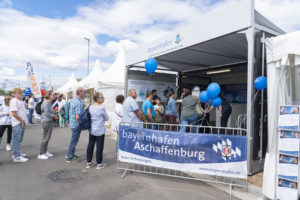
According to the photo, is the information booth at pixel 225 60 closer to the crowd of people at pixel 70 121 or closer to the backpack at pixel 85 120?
the crowd of people at pixel 70 121

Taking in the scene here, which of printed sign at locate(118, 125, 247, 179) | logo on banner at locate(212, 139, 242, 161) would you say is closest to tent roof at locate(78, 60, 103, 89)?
printed sign at locate(118, 125, 247, 179)

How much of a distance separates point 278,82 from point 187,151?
1835mm

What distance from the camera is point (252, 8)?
3508mm

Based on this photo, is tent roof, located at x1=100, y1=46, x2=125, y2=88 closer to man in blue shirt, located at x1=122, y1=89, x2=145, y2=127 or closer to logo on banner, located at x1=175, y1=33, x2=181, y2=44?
logo on banner, located at x1=175, y1=33, x2=181, y2=44

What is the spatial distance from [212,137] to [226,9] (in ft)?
8.12

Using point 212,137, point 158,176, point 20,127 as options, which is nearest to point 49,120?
point 20,127

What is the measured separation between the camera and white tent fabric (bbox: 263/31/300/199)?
3.00 metres

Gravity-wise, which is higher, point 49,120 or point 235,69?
point 235,69

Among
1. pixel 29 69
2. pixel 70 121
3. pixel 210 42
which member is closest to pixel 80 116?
pixel 70 121

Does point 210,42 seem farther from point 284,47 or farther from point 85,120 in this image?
point 85,120

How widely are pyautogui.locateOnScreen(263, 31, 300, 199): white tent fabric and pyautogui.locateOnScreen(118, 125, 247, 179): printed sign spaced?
36cm

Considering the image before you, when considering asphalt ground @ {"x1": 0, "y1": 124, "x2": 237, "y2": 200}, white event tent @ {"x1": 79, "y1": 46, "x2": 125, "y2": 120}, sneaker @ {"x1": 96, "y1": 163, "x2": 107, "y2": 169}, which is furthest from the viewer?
white event tent @ {"x1": 79, "y1": 46, "x2": 125, "y2": 120}

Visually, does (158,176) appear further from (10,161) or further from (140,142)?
(10,161)

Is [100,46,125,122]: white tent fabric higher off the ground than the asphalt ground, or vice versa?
[100,46,125,122]: white tent fabric
